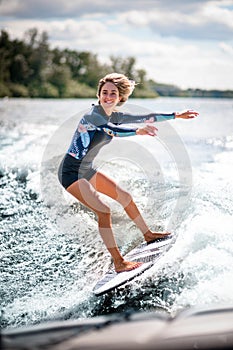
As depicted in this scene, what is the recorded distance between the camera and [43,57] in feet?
A: 210

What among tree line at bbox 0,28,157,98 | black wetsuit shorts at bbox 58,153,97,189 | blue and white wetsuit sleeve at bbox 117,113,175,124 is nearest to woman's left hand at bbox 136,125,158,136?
blue and white wetsuit sleeve at bbox 117,113,175,124

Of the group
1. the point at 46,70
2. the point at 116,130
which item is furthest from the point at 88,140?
the point at 46,70

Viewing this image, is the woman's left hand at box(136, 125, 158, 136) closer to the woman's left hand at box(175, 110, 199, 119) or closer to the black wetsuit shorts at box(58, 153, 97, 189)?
the woman's left hand at box(175, 110, 199, 119)

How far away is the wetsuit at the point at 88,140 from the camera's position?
414cm

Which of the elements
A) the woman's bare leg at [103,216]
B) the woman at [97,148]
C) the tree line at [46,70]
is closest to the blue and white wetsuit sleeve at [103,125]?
the woman at [97,148]

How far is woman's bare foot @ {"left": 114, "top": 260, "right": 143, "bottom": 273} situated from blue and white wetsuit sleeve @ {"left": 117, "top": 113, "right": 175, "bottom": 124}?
4.38ft

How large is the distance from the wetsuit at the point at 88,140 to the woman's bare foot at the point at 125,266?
2.76 ft

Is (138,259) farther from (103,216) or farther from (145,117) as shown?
(145,117)

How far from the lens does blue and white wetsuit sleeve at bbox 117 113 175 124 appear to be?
14.4ft

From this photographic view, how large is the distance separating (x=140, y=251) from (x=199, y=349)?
274 cm

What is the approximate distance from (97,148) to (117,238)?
4.37 ft

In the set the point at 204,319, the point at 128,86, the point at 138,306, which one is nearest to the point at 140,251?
the point at 138,306

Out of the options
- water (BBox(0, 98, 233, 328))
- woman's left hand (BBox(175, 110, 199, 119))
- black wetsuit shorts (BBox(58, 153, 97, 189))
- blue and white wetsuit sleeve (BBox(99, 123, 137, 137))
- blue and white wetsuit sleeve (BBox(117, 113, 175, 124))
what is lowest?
water (BBox(0, 98, 233, 328))

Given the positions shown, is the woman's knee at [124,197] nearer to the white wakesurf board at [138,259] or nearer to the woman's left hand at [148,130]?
the white wakesurf board at [138,259]
